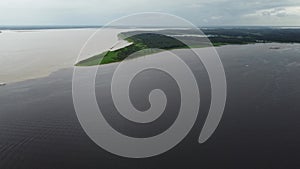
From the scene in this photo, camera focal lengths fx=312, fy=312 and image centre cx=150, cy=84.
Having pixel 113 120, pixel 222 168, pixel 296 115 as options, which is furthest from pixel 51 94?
pixel 296 115

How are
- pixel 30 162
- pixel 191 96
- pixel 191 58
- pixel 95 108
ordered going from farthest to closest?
pixel 191 58 → pixel 191 96 → pixel 95 108 → pixel 30 162

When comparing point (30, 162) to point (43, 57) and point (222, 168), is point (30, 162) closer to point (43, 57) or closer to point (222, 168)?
point (222, 168)

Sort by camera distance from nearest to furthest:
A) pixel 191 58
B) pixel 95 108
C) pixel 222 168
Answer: pixel 222 168, pixel 95 108, pixel 191 58

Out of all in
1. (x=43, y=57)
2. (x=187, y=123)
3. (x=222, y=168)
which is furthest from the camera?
(x=43, y=57)

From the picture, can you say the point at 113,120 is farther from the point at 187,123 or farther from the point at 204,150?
the point at 204,150

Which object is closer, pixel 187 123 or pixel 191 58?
pixel 187 123

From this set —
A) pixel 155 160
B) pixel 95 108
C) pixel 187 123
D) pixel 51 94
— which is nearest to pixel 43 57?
pixel 51 94
